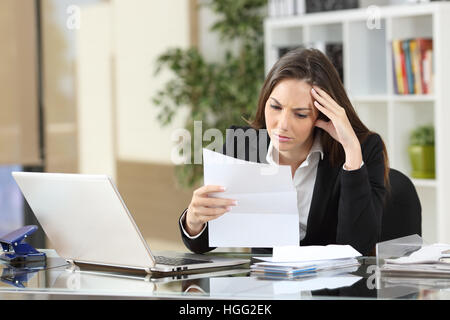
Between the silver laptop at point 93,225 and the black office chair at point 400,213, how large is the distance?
2.39ft

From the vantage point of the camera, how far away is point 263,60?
4.98m

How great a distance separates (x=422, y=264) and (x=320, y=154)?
73 cm

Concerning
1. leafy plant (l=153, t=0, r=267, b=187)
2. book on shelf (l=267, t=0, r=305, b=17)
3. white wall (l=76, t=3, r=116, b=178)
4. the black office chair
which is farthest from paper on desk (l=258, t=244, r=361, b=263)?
white wall (l=76, t=3, r=116, b=178)

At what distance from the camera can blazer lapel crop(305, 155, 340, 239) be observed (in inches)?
93.0

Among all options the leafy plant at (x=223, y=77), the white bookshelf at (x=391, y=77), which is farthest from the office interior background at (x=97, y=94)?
the white bookshelf at (x=391, y=77)

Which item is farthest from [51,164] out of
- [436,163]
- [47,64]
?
[436,163]

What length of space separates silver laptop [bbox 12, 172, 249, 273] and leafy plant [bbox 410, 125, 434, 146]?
2.19 m

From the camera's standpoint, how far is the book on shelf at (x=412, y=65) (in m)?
3.96

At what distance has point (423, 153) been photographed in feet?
13.0

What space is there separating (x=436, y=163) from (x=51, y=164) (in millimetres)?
2831

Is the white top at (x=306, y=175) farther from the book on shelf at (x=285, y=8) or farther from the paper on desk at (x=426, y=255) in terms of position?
the book on shelf at (x=285, y=8)

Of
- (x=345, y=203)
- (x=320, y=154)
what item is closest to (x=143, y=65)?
(x=320, y=154)

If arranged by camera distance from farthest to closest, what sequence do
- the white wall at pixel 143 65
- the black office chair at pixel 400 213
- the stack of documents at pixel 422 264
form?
the white wall at pixel 143 65, the black office chair at pixel 400 213, the stack of documents at pixel 422 264
